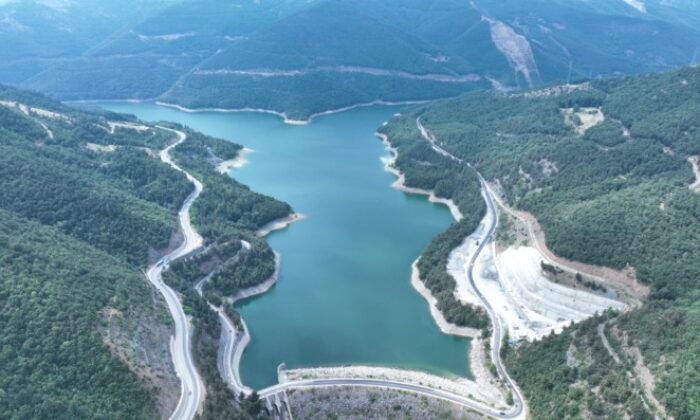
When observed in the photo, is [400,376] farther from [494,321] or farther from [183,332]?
[183,332]

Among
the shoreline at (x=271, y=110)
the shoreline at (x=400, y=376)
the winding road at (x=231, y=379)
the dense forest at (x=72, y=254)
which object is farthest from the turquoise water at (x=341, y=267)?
the shoreline at (x=271, y=110)

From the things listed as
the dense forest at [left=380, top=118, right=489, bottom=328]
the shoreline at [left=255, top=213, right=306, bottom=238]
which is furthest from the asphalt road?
Answer: the shoreline at [left=255, top=213, right=306, bottom=238]

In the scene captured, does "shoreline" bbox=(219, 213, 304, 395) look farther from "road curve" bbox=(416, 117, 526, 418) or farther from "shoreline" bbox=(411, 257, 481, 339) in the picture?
"road curve" bbox=(416, 117, 526, 418)

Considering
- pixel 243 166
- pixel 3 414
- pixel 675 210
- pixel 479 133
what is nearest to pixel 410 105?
pixel 479 133

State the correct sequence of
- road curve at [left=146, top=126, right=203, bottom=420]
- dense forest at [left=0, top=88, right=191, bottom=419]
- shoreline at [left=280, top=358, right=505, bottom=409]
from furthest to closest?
shoreline at [left=280, top=358, right=505, bottom=409]
road curve at [left=146, top=126, right=203, bottom=420]
dense forest at [left=0, top=88, right=191, bottom=419]

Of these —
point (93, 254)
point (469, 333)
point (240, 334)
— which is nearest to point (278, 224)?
point (240, 334)

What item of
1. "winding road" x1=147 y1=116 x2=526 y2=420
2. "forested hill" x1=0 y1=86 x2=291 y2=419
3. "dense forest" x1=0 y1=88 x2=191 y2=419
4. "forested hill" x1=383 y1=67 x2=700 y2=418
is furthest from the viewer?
"winding road" x1=147 y1=116 x2=526 y2=420

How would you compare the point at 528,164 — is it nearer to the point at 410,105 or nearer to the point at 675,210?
the point at 675,210

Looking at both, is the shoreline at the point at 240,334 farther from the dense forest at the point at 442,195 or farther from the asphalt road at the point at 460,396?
the dense forest at the point at 442,195
